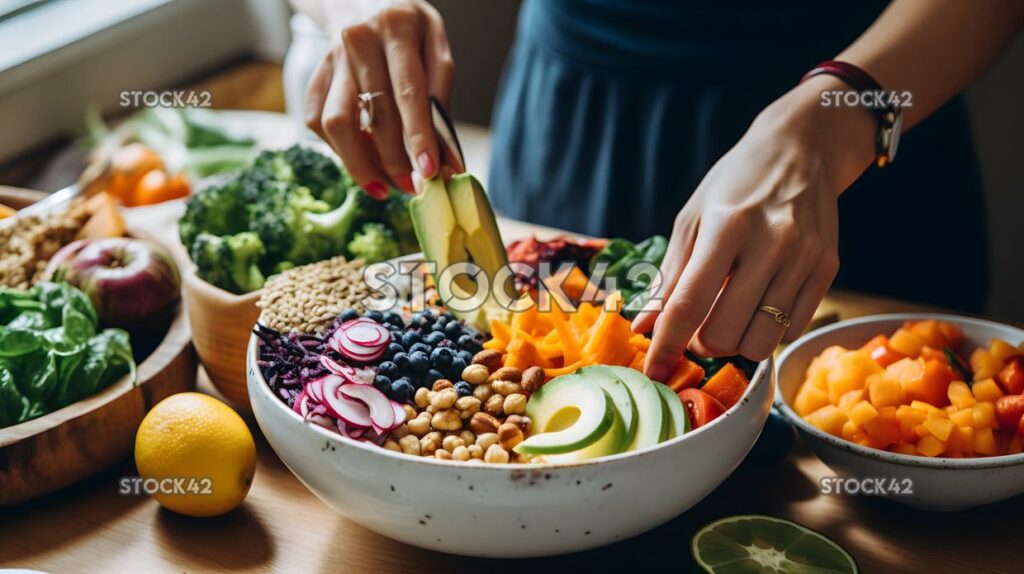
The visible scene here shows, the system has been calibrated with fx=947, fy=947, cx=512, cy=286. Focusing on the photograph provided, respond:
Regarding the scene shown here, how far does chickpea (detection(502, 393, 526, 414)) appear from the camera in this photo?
97cm

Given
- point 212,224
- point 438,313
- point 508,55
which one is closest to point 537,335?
point 438,313

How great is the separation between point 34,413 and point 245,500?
0.26 meters

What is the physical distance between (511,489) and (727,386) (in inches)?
11.6

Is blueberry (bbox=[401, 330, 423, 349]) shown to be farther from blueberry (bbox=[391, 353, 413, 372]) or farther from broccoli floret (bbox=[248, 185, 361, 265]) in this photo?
broccoli floret (bbox=[248, 185, 361, 265])

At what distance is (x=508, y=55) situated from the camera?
120 inches

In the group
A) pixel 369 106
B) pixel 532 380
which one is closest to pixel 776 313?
pixel 532 380

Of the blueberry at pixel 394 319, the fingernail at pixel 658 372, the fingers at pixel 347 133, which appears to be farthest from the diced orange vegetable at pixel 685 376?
the fingers at pixel 347 133

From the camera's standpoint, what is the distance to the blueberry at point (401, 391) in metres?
0.99

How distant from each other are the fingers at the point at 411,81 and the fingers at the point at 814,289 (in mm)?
475

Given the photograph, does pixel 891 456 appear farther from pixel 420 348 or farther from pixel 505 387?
pixel 420 348

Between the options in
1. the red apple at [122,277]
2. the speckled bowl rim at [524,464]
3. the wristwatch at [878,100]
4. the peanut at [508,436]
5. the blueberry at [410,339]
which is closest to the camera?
the speckled bowl rim at [524,464]

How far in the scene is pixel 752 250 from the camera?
1005 mm

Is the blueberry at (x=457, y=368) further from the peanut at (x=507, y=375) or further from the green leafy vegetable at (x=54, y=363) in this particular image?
the green leafy vegetable at (x=54, y=363)

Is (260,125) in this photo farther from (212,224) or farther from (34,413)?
(34,413)
